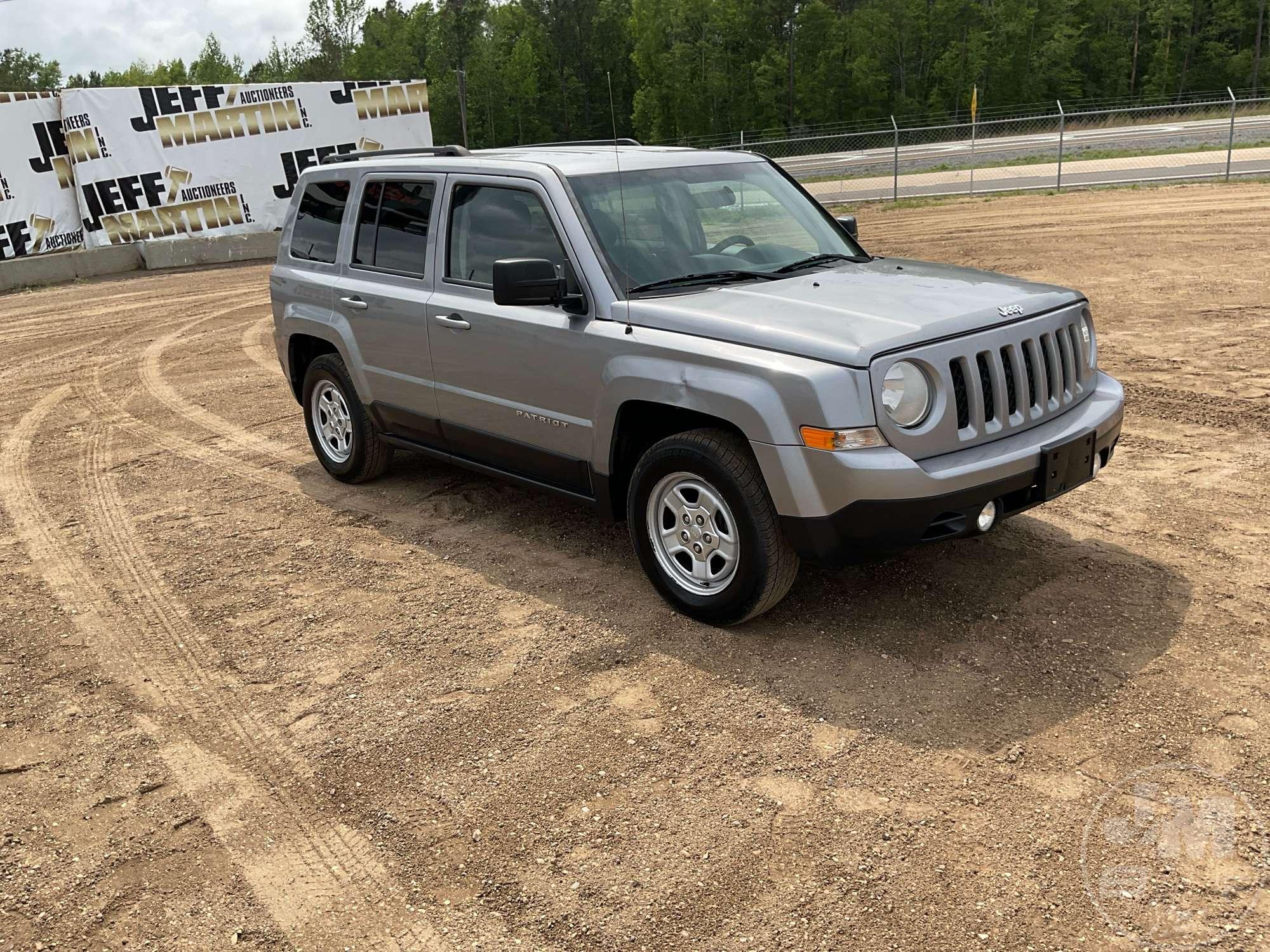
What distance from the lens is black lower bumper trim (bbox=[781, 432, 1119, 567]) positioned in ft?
13.9

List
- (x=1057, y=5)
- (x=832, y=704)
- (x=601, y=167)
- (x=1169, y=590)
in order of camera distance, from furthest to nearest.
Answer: (x=1057, y=5)
(x=601, y=167)
(x=1169, y=590)
(x=832, y=704)

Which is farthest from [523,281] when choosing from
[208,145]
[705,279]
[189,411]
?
[208,145]

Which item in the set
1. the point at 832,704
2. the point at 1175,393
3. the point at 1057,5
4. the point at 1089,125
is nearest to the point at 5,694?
the point at 832,704

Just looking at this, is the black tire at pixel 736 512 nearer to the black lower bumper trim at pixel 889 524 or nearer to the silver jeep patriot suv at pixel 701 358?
the silver jeep patriot suv at pixel 701 358

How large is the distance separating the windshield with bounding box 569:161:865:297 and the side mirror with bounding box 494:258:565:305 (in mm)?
348

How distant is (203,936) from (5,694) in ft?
7.06

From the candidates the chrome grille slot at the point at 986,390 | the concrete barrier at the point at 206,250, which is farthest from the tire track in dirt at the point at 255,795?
the concrete barrier at the point at 206,250

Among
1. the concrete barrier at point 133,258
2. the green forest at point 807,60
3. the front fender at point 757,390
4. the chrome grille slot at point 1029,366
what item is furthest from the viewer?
the green forest at point 807,60

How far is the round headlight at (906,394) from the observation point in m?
4.27

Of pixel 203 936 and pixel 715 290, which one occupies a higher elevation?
pixel 715 290

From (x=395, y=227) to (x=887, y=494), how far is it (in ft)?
11.3

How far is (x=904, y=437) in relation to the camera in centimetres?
426

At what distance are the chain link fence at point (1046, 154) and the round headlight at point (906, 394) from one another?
17976 millimetres

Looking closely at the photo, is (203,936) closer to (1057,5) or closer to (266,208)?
(266,208)
